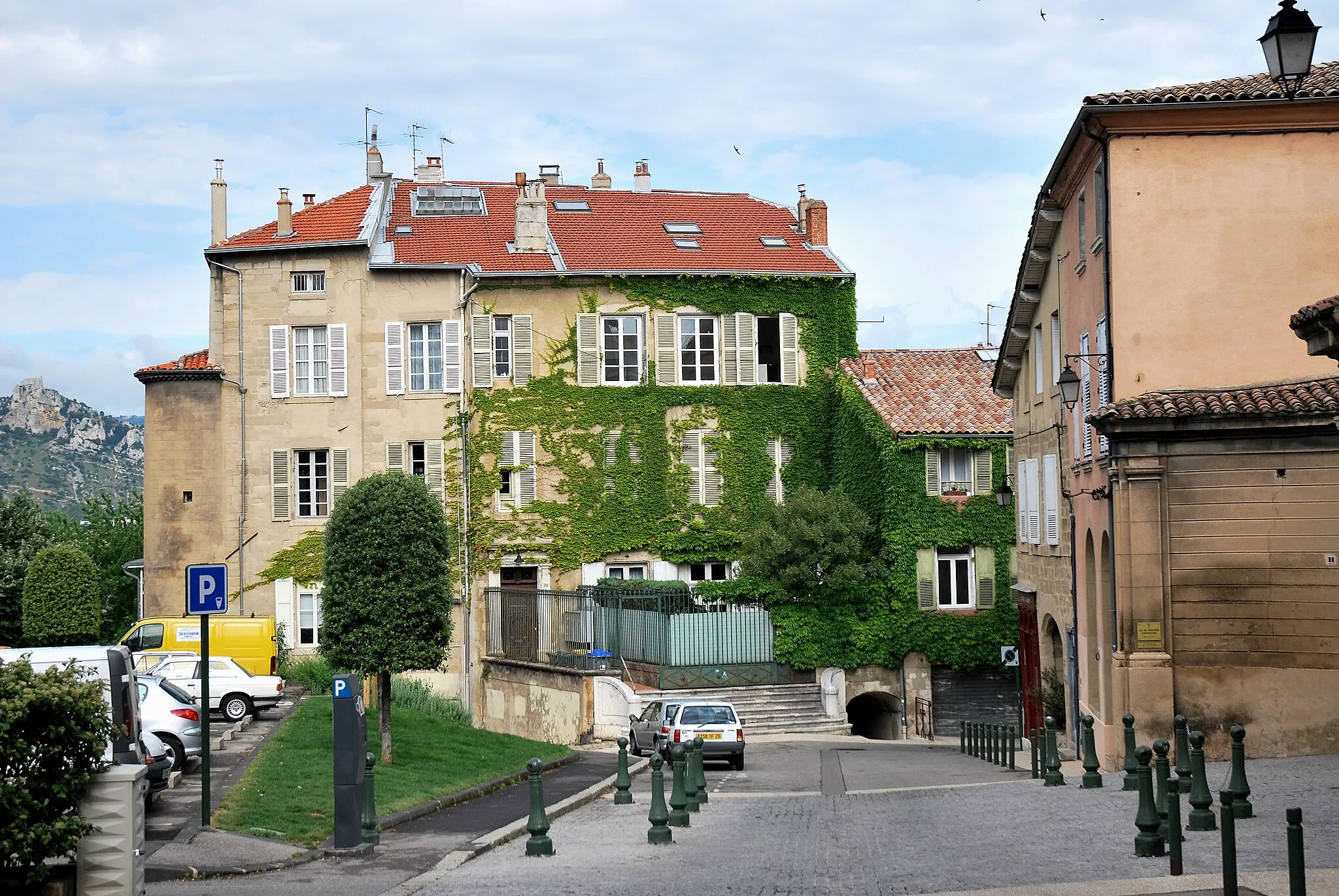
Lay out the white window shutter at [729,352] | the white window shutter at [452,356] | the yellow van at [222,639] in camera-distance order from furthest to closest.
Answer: the white window shutter at [729,352] → the white window shutter at [452,356] → the yellow van at [222,639]

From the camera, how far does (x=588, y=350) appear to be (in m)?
43.0

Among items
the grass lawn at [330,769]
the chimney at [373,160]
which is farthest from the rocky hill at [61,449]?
the grass lawn at [330,769]

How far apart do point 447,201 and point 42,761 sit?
36.4m

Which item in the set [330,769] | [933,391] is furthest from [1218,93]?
[933,391]

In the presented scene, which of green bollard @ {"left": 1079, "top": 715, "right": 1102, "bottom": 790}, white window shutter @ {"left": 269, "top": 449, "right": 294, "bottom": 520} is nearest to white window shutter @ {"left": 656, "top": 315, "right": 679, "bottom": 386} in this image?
white window shutter @ {"left": 269, "top": 449, "right": 294, "bottom": 520}

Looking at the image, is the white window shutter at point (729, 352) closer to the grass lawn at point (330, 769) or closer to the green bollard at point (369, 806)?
the grass lawn at point (330, 769)

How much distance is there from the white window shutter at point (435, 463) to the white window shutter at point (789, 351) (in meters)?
9.84

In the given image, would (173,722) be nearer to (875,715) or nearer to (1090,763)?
(1090,763)

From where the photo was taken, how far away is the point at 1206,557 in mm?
21484

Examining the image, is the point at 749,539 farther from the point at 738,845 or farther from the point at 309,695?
the point at 738,845

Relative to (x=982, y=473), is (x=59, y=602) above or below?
below

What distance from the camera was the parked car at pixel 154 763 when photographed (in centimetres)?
1708

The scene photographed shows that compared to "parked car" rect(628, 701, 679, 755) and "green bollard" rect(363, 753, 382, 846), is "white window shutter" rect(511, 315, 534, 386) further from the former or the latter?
"green bollard" rect(363, 753, 382, 846)

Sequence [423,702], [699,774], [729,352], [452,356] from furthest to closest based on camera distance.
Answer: [729,352], [452,356], [423,702], [699,774]
